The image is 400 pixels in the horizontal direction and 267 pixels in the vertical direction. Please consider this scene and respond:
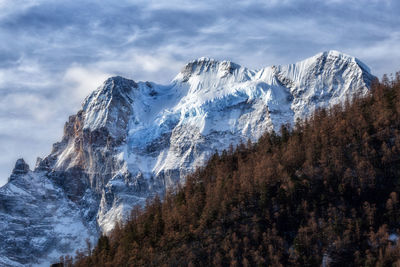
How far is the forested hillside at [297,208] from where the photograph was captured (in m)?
126

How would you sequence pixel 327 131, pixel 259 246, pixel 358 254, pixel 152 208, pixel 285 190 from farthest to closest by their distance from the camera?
pixel 152 208, pixel 327 131, pixel 285 190, pixel 259 246, pixel 358 254

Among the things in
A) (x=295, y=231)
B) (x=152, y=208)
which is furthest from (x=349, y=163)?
(x=152, y=208)

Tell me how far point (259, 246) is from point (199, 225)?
1906cm

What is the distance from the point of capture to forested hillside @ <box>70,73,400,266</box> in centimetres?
12562

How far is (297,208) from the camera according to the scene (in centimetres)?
13662

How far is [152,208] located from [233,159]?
24195 mm

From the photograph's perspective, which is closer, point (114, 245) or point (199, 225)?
point (199, 225)

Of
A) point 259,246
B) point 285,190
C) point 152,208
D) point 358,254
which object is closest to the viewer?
point 358,254

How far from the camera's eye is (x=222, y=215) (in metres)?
146

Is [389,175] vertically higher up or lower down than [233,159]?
lower down

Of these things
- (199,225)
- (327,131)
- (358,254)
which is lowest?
(358,254)

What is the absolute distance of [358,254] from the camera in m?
120

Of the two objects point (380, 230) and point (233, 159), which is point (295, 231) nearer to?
point (380, 230)

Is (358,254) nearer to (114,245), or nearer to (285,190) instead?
(285,190)
